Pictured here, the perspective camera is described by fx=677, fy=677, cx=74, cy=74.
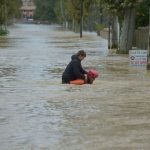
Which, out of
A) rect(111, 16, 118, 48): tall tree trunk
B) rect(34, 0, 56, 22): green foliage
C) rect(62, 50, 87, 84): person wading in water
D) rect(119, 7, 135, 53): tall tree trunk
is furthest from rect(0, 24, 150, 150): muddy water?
rect(34, 0, 56, 22): green foliage

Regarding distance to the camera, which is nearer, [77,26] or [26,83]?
[26,83]

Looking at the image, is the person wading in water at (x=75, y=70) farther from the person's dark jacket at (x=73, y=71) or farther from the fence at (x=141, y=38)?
the fence at (x=141, y=38)

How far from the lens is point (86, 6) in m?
86.9

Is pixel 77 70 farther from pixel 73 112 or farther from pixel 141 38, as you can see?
pixel 141 38

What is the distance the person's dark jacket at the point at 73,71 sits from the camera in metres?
19.5

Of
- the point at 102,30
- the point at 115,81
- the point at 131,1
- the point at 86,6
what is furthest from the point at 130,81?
the point at 86,6

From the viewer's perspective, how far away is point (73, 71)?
1975 cm

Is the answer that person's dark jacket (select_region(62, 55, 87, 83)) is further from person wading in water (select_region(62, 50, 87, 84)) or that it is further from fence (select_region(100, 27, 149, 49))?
fence (select_region(100, 27, 149, 49))

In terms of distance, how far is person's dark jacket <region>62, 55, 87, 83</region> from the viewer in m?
19.5

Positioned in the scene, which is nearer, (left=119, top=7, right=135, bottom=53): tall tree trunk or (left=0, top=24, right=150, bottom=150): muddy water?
(left=0, top=24, right=150, bottom=150): muddy water

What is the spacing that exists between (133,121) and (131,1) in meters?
23.8

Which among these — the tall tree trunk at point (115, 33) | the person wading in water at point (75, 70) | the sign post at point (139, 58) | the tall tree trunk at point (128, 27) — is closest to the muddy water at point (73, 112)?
the person wading in water at point (75, 70)

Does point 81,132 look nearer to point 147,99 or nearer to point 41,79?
point 147,99

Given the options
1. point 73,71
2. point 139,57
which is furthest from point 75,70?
point 139,57
